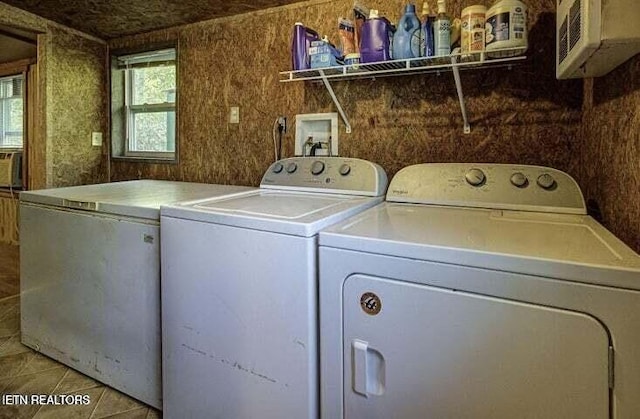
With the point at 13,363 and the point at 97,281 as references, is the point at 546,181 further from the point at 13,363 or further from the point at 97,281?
the point at 13,363

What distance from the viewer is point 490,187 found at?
5.15 ft

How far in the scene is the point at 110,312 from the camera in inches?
69.6

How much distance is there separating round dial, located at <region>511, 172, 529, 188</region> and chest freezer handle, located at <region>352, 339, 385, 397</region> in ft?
2.87

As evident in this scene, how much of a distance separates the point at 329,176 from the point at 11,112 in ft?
14.8

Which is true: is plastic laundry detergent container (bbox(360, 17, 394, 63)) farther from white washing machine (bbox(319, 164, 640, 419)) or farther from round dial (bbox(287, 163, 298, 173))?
white washing machine (bbox(319, 164, 640, 419))

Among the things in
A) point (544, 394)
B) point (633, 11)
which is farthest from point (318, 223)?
point (633, 11)

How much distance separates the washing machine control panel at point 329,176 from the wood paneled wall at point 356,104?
280 millimetres

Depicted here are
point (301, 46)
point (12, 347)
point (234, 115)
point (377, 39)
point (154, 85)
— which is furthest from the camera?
point (154, 85)

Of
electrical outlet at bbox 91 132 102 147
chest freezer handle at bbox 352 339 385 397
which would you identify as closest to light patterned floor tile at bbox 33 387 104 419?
chest freezer handle at bbox 352 339 385 397

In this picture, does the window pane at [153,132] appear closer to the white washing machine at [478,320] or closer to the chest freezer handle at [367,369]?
the white washing machine at [478,320]

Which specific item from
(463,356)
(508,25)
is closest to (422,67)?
(508,25)

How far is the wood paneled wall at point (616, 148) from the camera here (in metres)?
1.05

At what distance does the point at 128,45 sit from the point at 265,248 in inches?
99.1

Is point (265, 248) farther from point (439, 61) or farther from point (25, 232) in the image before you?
Answer: point (25, 232)
